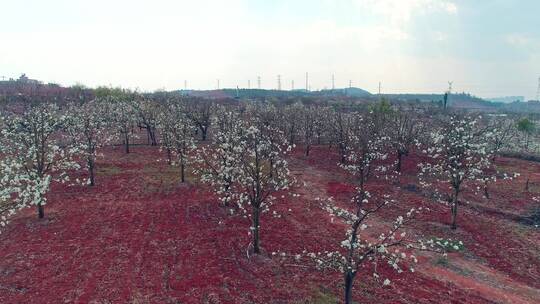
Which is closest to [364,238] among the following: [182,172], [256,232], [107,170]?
[256,232]

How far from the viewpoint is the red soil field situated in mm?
21203

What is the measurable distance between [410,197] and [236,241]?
2231 cm

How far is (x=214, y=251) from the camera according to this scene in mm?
26406

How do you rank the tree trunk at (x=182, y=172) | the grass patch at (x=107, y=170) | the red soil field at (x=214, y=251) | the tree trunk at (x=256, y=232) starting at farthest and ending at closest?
the grass patch at (x=107, y=170) < the tree trunk at (x=182, y=172) < the tree trunk at (x=256, y=232) < the red soil field at (x=214, y=251)

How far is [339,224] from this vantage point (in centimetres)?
3278

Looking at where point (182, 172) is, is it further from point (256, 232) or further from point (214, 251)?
point (256, 232)

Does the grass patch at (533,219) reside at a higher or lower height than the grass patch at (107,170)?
lower

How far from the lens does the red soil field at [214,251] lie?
21.2 metres

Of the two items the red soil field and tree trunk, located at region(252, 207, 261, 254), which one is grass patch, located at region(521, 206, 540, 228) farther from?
tree trunk, located at region(252, 207, 261, 254)

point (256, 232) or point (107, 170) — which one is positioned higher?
point (107, 170)

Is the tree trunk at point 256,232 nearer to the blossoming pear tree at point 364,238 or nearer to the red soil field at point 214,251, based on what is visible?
the red soil field at point 214,251

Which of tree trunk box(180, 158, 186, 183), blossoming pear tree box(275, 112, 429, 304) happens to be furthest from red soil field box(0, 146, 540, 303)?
tree trunk box(180, 158, 186, 183)

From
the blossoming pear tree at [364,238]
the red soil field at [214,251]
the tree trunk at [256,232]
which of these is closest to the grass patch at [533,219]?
the red soil field at [214,251]

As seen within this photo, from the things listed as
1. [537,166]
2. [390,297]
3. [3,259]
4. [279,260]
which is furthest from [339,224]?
[537,166]
